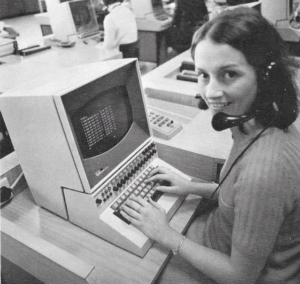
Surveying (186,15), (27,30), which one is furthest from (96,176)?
(27,30)

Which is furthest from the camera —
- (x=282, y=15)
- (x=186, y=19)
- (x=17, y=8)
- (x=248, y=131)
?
(x=17, y=8)

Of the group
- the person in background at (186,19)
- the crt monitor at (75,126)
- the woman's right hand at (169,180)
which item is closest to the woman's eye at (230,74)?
the crt monitor at (75,126)

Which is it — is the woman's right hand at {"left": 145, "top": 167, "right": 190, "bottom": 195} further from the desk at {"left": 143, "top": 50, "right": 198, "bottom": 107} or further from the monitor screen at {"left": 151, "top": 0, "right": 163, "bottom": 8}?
the monitor screen at {"left": 151, "top": 0, "right": 163, "bottom": 8}

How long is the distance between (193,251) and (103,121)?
513 mm

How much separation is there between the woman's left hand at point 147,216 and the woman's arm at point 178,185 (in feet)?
0.42

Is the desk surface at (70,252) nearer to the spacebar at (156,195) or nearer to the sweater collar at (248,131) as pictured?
the spacebar at (156,195)

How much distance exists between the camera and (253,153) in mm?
799

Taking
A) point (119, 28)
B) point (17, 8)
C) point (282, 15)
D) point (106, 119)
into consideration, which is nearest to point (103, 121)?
point (106, 119)

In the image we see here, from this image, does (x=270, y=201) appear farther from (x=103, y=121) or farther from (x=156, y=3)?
(x=156, y=3)

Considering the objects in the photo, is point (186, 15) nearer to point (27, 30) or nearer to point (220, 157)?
point (220, 157)

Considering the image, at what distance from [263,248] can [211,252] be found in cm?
17

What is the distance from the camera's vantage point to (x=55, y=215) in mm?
1104

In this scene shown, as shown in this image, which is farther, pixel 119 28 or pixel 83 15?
pixel 119 28

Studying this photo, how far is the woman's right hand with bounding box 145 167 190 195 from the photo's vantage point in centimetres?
113
